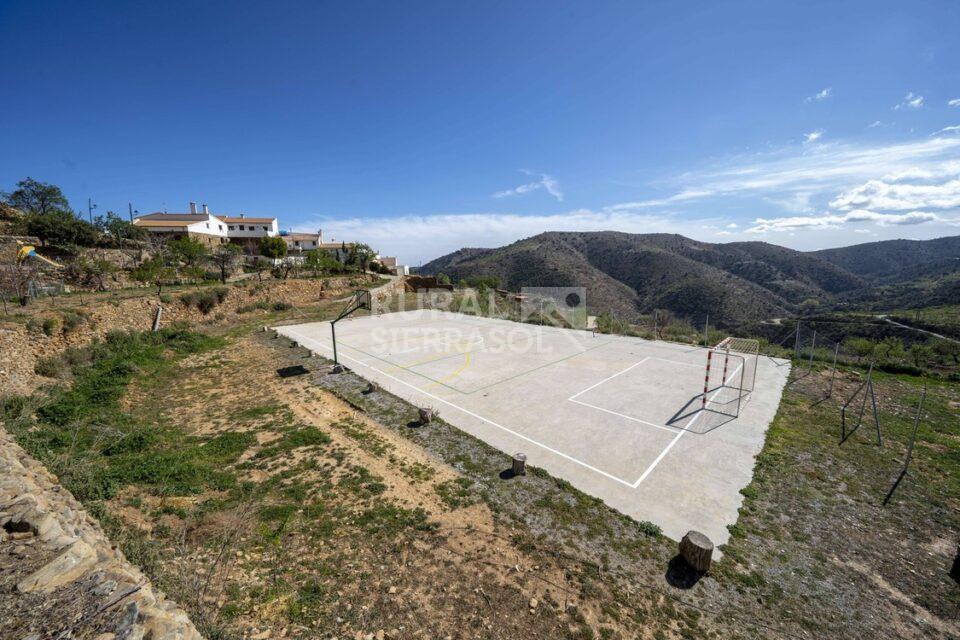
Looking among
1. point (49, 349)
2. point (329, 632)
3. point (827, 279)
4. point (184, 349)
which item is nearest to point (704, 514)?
point (329, 632)

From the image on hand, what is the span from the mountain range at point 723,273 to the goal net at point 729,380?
3407 cm

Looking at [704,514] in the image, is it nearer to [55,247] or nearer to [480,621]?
[480,621]

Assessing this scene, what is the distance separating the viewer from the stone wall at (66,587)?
3.12 metres

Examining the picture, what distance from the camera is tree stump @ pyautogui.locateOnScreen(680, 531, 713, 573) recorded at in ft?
18.5

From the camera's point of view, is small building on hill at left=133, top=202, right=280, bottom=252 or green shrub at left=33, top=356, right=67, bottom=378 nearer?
green shrub at left=33, top=356, right=67, bottom=378

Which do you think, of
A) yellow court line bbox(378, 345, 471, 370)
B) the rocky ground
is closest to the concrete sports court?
yellow court line bbox(378, 345, 471, 370)

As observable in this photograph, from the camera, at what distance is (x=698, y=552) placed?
18.6ft

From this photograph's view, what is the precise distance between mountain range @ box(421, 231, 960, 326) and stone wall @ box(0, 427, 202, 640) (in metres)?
51.7

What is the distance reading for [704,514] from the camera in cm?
712

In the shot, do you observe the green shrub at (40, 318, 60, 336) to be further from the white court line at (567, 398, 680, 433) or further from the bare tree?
the white court line at (567, 398, 680, 433)

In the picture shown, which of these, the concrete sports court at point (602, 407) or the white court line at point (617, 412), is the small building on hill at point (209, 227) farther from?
the white court line at point (617, 412)

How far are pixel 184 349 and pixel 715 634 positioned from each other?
74.7 feet

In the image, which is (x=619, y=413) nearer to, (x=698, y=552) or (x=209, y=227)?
(x=698, y=552)

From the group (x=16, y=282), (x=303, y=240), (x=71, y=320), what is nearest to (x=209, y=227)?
(x=303, y=240)
